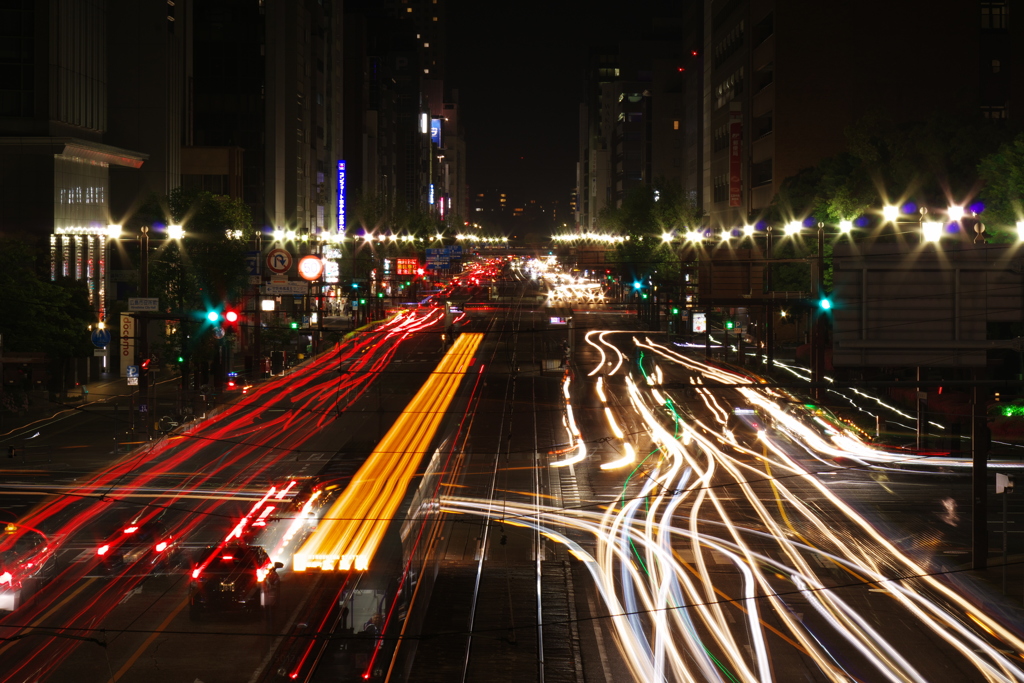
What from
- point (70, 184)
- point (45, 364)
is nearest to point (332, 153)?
point (70, 184)

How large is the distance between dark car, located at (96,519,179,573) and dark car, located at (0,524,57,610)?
111 cm

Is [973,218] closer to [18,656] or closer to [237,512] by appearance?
[237,512]

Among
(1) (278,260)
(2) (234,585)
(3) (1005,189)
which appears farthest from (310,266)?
(3) (1005,189)

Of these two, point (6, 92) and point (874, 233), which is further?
point (6, 92)

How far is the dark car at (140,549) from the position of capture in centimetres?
2205

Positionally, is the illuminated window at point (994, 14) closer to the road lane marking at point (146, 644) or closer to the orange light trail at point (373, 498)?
the orange light trail at point (373, 498)

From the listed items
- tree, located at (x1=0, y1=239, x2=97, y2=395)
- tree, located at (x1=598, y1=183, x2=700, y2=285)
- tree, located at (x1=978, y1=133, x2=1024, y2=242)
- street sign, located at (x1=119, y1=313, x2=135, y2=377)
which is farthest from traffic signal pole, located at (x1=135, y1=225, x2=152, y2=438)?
tree, located at (x1=598, y1=183, x2=700, y2=285)

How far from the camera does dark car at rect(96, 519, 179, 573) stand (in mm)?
22047

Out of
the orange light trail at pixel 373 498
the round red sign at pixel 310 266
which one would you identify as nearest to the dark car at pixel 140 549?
the orange light trail at pixel 373 498

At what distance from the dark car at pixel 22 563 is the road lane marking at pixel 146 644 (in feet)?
9.45

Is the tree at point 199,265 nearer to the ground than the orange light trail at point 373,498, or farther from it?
farther from it

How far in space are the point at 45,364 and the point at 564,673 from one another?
36.4 meters

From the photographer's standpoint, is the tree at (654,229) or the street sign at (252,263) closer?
the street sign at (252,263)

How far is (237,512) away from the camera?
1067 inches
